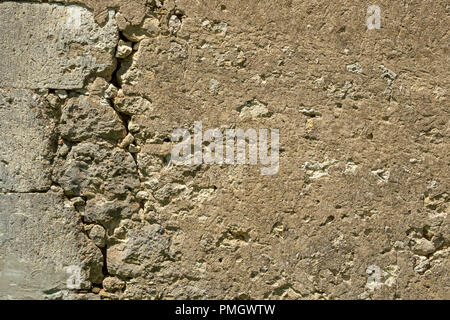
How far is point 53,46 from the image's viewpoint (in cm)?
236

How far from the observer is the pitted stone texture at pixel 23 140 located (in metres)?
2.36

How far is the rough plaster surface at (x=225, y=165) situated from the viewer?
232 cm

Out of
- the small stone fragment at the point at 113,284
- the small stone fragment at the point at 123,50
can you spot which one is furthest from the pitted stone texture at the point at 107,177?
the small stone fragment at the point at 123,50

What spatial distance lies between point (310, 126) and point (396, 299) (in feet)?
2.92

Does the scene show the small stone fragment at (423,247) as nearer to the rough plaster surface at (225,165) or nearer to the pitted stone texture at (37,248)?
the rough plaster surface at (225,165)

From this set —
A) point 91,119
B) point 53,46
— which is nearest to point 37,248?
point 91,119

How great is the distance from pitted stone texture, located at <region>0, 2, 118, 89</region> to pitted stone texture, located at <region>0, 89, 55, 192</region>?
2.9 inches

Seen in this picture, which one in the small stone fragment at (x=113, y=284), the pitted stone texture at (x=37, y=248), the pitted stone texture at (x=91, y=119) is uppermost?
the pitted stone texture at (x=91, y=119)

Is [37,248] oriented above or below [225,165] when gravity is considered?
below

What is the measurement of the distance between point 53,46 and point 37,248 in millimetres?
950

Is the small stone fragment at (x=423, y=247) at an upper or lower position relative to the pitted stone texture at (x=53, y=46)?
lower

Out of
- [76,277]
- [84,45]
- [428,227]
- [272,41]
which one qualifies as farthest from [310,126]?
[76,277]

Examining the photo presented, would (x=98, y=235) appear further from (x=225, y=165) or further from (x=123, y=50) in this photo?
(x=123, y=50)

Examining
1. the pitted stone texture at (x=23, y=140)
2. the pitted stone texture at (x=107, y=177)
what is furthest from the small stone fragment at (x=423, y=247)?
the pitted stone texture at (x=23, y=140)
